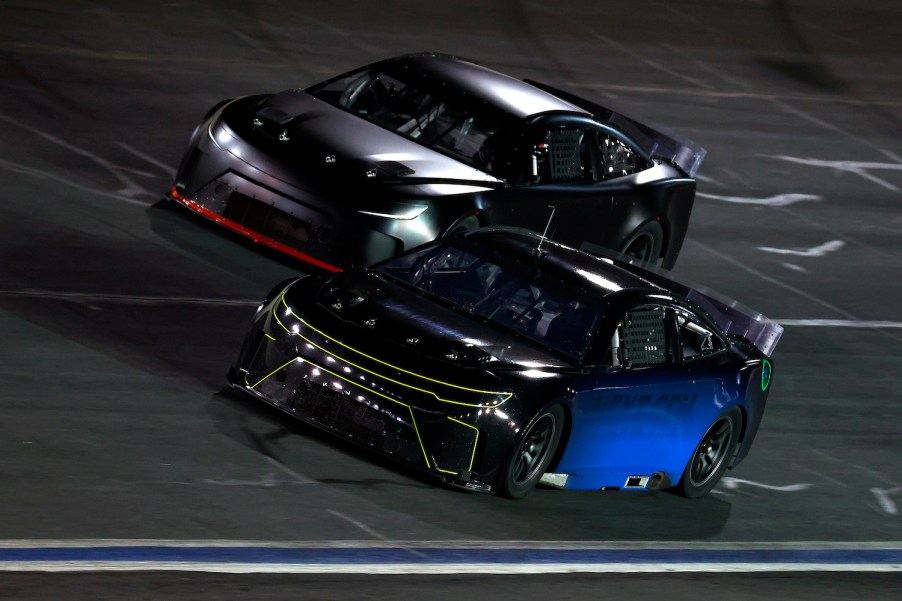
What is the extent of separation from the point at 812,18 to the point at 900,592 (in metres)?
20.0

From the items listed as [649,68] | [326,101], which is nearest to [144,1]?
[649,68]

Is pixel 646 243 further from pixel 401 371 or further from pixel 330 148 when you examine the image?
pixel 401 371

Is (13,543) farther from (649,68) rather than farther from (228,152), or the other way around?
(649,68)

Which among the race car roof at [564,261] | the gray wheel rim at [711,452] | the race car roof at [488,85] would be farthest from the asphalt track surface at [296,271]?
the race car roof at [488,85]

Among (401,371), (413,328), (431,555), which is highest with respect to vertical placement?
(413,328)

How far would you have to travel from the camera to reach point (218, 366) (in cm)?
1042

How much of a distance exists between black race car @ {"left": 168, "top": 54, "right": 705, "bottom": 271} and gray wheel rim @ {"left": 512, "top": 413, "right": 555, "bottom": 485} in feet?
10.3

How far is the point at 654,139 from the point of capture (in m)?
15.1

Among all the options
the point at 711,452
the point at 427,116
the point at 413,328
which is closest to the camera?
the point at 413,328

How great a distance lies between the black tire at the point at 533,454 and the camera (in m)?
8.77

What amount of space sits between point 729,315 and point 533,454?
2.56 metres

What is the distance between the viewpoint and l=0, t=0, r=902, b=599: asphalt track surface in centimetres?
809

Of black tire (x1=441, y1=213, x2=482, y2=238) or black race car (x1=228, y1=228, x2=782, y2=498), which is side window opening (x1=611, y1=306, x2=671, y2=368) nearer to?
black race car (x1=228, y1=228, x2=782, y2=498)

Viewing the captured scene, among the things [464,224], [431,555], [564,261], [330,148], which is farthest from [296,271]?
[431,555]
